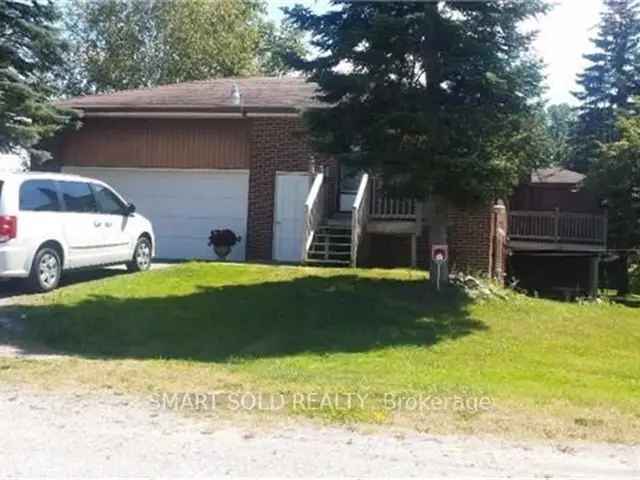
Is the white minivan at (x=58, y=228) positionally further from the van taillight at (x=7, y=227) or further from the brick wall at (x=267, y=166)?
the brick wall at (x=267, y=166)

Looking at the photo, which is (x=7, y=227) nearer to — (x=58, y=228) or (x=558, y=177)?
(x=58, y=228)

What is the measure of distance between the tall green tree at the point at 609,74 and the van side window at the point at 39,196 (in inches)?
1228

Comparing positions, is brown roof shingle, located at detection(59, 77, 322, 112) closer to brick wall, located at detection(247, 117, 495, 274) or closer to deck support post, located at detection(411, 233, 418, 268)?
brick wall, located at detection(247, 117, 495, 274)

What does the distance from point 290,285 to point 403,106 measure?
11.2ft

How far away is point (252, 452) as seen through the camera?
568 cm

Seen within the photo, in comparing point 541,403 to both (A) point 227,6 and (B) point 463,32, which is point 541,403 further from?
(A) point 227,6

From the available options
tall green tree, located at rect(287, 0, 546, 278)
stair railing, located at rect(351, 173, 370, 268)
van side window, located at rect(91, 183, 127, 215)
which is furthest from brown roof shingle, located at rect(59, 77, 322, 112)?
van side window, located at rect(91, 183, 127, 215)

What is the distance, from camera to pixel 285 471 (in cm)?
526

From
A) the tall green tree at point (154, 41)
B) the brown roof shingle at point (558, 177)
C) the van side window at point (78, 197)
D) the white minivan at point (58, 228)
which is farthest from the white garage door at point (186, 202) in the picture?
the tall green tree at point (154, 41)

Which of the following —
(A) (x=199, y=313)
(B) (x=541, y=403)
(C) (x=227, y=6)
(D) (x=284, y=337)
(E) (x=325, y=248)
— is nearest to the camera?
(B) (x=541, y=403)

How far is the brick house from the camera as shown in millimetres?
18031

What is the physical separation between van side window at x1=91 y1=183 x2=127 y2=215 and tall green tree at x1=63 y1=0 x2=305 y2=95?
2445 centimetres

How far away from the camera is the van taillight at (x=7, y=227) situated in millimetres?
11484

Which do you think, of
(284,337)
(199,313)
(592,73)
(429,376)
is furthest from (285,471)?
(592,73)
